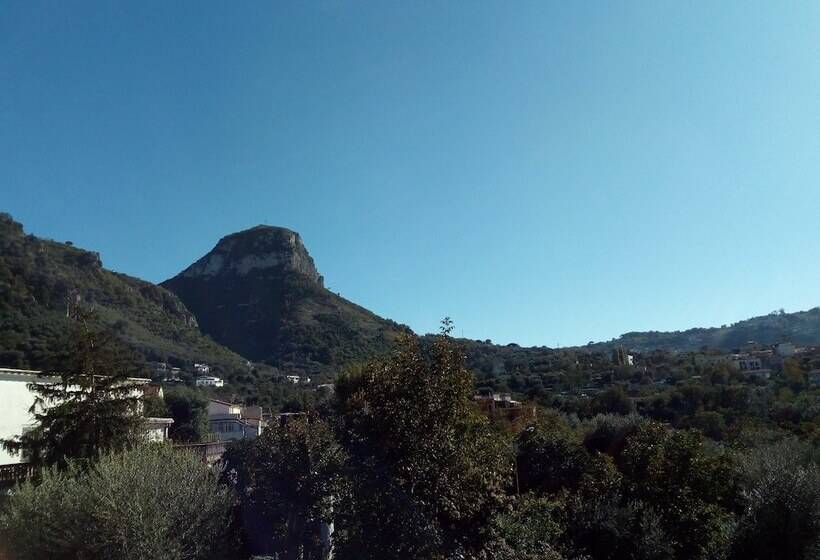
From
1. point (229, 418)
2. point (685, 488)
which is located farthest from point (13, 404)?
point (229, 418)

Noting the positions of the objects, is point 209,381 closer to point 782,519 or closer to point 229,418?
point 229,418

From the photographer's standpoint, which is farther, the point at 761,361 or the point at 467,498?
the point at 761,361

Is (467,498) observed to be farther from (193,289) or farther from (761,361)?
(193,289)

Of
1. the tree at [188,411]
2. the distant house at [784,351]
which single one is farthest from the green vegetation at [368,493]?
the distant house at [784,351]

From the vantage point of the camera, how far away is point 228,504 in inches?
298

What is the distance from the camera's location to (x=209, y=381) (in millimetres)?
59688

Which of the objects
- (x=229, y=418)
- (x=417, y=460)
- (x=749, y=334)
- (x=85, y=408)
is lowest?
(x=417, y=460)

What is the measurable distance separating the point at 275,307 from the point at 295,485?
2772 inches

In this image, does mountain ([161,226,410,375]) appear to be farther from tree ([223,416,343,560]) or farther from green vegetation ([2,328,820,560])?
tree ([223,416,343,560])

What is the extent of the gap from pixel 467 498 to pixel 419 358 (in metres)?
1.64

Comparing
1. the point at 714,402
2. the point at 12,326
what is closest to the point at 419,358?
the point at 714,402

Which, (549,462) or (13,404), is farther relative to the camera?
(13,404)

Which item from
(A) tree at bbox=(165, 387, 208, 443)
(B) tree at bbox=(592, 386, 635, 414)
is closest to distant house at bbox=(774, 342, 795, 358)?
(B) tree at bbox=(592, 386, 635, 414)

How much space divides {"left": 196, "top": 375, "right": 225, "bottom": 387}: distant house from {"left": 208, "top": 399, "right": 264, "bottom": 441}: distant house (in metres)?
6.43
